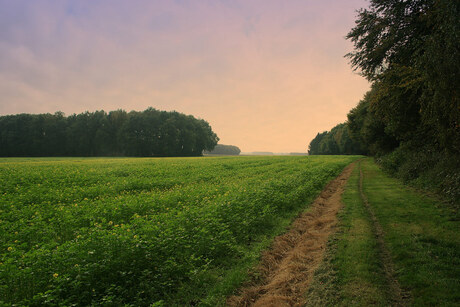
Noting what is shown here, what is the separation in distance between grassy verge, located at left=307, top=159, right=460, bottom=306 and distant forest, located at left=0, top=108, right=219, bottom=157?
83.6 meters

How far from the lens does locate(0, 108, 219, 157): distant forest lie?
277 feet

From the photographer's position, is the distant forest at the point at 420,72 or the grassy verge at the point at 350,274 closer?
the grassy verge at the point at 350,274

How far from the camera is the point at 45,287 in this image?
181 inches

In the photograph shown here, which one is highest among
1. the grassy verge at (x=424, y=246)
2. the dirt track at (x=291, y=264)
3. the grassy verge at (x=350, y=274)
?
the grassy verge at (x=424, y=246)

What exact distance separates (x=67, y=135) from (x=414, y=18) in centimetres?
10357

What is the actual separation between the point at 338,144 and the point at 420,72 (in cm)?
9499

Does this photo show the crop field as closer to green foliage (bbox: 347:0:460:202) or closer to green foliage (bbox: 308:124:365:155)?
green foliage (bbox: 347:0:460:202)

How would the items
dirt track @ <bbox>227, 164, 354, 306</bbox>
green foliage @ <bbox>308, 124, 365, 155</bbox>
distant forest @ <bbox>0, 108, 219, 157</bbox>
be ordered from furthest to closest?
green foliage @ <bbox>308, 124, 365, 155</bbox>, distant forest @ <bbox>0, 108, 219, 157</bbox>, dirt track @ <bbox>227, 164, 354, 306</bbox>

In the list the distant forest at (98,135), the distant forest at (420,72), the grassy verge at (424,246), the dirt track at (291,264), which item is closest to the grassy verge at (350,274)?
the dirt track at (291,264)

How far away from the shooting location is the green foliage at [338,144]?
89.7 meters

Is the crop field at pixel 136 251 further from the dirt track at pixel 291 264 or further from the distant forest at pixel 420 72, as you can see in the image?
the distant forest at pixel 420 72

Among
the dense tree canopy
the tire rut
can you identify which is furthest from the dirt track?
the dense tree canopy

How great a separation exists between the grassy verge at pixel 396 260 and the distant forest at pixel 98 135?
8357 cm

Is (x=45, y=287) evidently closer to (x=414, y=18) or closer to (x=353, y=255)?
(x=353, y=255)
